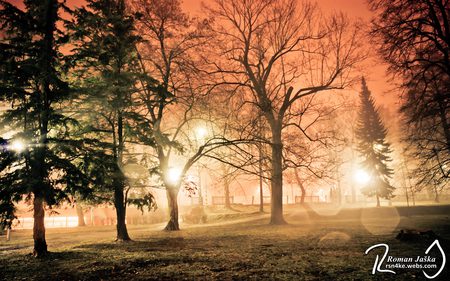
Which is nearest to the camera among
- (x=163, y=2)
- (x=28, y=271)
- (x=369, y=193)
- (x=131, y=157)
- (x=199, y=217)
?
(x=28, y=271)

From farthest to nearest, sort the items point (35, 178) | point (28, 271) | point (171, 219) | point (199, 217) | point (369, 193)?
point (369, 193), point (199, 217), point (171, 219), point (35, 178), point (28, 271)

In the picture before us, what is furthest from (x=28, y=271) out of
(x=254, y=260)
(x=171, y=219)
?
(x=171, y=219)

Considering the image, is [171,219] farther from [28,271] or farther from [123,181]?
[28,271]

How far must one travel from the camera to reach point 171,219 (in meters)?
18.8

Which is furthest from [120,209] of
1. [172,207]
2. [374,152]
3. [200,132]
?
[374,152]

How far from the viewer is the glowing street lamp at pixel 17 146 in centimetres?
955

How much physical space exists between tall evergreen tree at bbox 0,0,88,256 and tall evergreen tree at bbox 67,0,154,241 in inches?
46.3

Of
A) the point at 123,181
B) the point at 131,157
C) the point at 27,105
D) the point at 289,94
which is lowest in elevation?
the point at 123,181

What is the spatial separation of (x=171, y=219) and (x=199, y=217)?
1154 centimetres

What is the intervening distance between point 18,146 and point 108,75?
4.37 m

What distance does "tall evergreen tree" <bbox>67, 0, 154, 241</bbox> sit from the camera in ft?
39.2

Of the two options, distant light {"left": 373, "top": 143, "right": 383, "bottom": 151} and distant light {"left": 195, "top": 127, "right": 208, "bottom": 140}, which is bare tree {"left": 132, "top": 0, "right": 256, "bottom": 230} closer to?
distant light {"left": 195, "top": 127, "right": 208, "bottom": 140}
